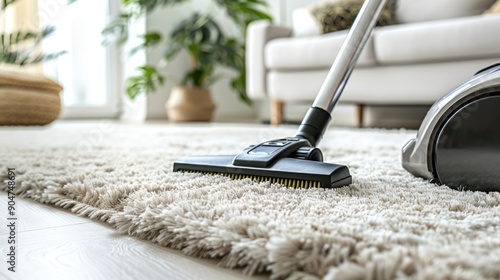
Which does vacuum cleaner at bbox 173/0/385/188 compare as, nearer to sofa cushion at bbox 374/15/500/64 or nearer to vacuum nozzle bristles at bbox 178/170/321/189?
vacuum nozzle bristles at bbox 178/170/321/189

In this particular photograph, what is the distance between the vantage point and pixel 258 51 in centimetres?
256

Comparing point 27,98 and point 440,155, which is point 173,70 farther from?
point 440,155

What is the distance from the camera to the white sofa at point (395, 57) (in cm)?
179

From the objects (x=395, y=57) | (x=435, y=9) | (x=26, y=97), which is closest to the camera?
(x=395, y=57)

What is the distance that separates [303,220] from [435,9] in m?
2.25

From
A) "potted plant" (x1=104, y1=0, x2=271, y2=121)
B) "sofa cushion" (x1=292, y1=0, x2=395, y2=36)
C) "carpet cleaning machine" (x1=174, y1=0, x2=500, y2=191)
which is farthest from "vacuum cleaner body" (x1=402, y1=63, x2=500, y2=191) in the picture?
"potted plant" (x1=104, y1=0, x2=271, y2=121)

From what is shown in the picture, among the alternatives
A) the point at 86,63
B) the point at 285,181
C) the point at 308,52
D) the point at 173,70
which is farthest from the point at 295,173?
the point at 86,63

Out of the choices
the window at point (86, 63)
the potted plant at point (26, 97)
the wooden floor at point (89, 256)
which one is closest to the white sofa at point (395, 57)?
the potted plant at point (26, 97)

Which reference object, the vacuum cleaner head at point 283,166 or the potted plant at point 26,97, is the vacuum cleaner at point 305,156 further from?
the potted plant at point 26,97

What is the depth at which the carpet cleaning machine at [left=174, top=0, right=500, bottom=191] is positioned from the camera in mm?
567

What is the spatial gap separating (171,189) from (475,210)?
34 cm

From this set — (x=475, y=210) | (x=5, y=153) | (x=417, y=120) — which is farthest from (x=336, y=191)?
(x=417, y=120)

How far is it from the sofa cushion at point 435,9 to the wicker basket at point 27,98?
5.65 feet

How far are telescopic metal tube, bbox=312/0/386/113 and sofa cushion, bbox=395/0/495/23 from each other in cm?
173
